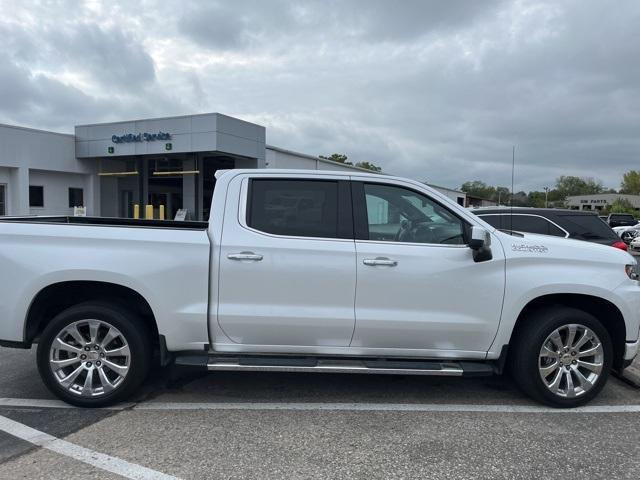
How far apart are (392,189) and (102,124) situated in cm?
2388

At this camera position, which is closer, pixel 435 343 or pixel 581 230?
pixel 435 343

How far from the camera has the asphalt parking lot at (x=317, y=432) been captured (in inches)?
135

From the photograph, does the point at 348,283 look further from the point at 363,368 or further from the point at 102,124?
the point at 102,124

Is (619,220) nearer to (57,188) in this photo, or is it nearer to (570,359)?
(57,188)

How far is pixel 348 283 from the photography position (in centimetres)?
Answer: 429

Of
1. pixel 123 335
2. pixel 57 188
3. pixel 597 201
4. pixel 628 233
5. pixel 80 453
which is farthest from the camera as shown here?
pixel 597 201

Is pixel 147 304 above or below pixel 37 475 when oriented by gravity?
above

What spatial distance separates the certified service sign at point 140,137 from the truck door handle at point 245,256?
20.5 m

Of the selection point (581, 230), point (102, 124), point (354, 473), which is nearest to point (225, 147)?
point (102, 124)

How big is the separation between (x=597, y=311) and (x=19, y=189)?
1002 inches

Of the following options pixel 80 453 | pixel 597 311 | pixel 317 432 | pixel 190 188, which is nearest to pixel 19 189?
pixel 190 188

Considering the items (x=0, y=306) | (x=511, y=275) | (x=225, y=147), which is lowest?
(x=0, y=306)

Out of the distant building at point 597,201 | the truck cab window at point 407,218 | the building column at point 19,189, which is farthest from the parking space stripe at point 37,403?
the distant building at point 597,201

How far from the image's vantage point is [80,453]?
11.9 feet
